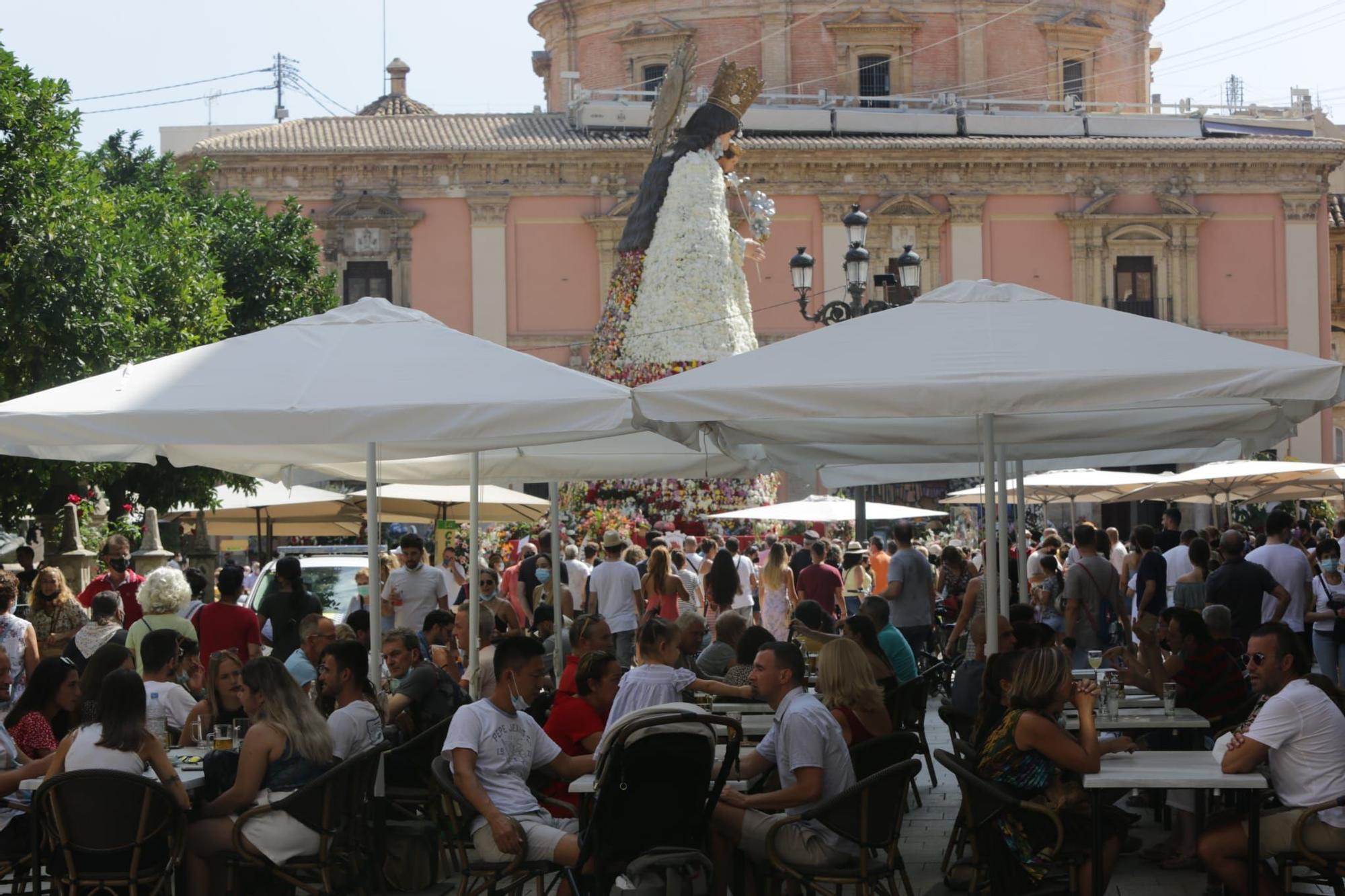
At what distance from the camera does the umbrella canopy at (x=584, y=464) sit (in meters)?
11.2

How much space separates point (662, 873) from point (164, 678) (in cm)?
310

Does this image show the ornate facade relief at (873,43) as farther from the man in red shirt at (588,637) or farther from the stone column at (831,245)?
the man in red shirt at (588,637)

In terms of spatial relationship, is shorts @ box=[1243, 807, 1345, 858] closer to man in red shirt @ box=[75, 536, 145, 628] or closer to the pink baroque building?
man in red shirt @ box=[75, 536, 145, 628]

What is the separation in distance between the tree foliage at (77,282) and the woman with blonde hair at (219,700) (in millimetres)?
10791

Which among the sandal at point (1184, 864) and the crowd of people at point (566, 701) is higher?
the crowd of people at point (566, 701)

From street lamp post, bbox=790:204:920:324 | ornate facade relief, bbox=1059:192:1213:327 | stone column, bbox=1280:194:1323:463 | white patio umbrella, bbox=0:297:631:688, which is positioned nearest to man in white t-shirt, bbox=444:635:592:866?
white patio umbrella, bbox=0:297:631:688

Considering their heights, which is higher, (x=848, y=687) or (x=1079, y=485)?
(x=1079, y=485)

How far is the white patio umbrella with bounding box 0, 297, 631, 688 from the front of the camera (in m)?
6.87

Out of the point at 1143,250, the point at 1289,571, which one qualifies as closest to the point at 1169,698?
the point at 1289,571

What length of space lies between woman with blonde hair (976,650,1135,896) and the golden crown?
16.5 metres

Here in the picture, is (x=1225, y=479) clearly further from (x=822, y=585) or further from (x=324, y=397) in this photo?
(x=324, y=397)

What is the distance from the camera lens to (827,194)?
42.0m

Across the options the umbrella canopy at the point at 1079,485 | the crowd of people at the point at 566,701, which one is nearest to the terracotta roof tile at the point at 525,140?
the umbrella canopy at the point at 1079,485

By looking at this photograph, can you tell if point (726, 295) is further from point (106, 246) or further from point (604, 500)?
point (106, 246)
